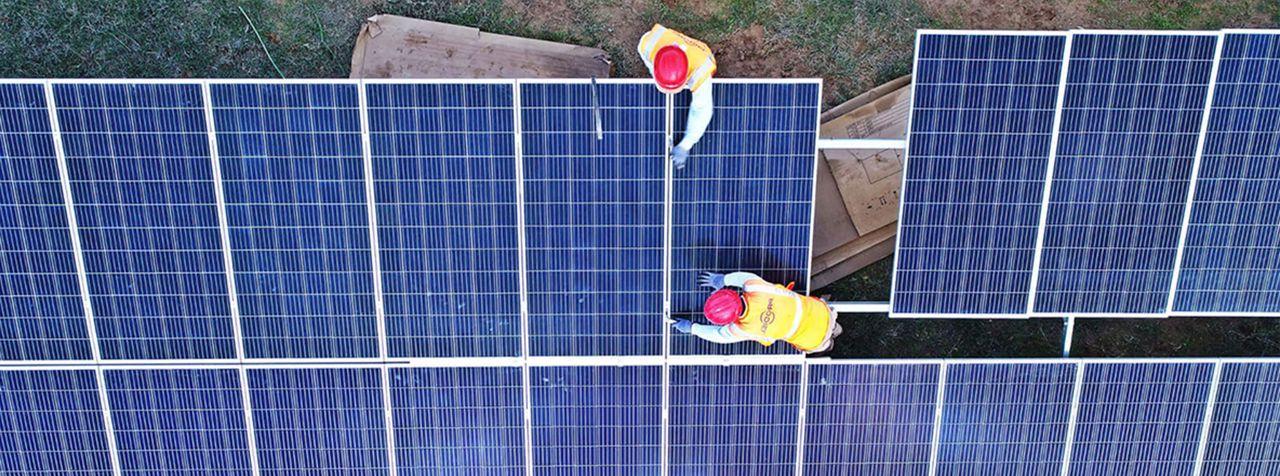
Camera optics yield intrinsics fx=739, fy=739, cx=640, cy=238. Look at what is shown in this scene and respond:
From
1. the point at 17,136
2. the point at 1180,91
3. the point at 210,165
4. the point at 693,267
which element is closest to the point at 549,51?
the point at 693,267

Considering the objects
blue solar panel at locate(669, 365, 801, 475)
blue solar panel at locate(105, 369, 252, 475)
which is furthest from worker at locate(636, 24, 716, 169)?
blue solar panel at locate(105, 369, 252, 475)

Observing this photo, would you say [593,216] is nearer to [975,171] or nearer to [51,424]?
[975,171]

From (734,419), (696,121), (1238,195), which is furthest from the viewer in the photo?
(734,419)

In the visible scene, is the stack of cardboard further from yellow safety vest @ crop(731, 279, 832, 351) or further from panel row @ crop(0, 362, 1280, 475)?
yellow safety vest @ crop(731, 279, 832, 351)

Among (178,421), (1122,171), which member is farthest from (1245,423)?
(178,421)

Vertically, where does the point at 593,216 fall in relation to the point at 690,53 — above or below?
below

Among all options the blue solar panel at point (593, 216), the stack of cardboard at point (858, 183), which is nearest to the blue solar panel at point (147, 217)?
the blue solar panel at point (593, 216)
